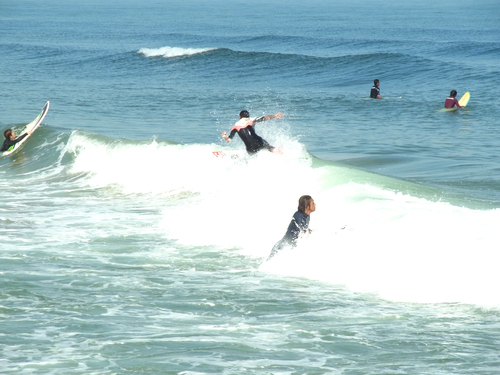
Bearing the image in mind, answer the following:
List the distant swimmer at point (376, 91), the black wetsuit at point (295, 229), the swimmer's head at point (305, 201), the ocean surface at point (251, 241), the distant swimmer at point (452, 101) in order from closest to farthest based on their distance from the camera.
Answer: the ocean surface at point (251, 241) → the swimmer's head at point (305, 201) → the black wetsuit at point (295, 229) → the distant swimmer at point (452, 101) → the distant swimmer at point (376, 91)

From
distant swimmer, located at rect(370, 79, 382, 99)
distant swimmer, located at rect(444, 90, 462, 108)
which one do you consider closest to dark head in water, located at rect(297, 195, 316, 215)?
distant swimmer, located at rect(444, 90, 462, 108)

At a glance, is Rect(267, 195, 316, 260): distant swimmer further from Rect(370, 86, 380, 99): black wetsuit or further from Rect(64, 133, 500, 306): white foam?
Rect(370, 86, 380, 99): black wetsuit

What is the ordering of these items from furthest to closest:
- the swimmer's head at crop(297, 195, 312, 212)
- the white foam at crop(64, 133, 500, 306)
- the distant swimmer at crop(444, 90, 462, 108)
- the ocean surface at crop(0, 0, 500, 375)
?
the distant swimmer at crop(444, 90, 462, 108)
the swimmer's head at crop(297, 195, 312, 212)
the white foam at crop(64, 133, 500, 306)
the ocean surface at crop(0, 0, 500, 375)

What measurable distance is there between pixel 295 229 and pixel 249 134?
20.9 feet

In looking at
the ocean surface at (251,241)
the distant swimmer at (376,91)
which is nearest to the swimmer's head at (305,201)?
Answer: the ocean surface at (251,241)

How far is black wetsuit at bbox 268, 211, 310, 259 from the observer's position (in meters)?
9.14

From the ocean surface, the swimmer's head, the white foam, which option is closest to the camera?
the ocean surface

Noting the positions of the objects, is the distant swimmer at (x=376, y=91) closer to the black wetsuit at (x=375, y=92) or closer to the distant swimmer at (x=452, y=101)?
the black wetsuit at (x=375, y=92)

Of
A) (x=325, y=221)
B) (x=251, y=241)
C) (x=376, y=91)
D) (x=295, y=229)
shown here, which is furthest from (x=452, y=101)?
(x=295, y=229)

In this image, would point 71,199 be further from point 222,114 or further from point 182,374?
point 222,114

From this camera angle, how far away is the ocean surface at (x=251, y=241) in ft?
21.4

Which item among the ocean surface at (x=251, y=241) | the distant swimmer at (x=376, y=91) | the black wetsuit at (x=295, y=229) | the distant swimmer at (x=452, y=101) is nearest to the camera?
the ocean surface at (x=251, y=241)

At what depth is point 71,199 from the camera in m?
14.9

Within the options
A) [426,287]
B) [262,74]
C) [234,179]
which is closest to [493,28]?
[262,74]
